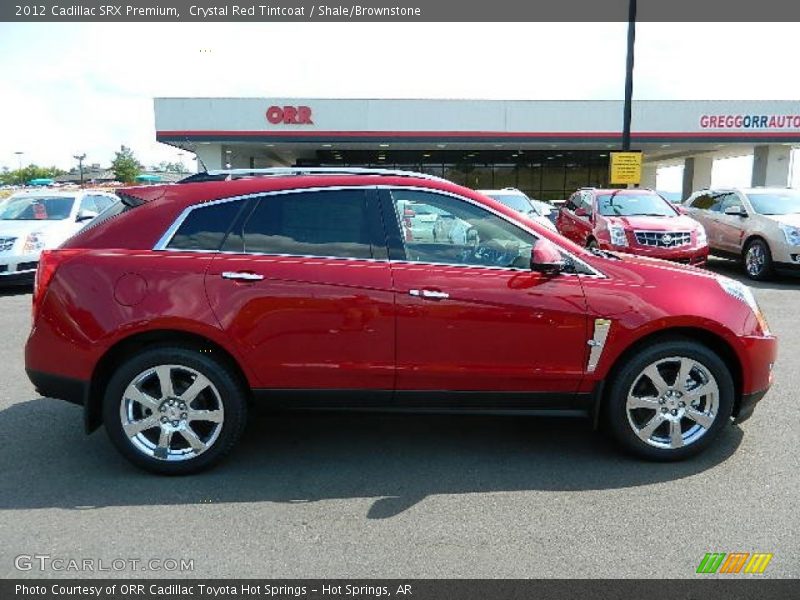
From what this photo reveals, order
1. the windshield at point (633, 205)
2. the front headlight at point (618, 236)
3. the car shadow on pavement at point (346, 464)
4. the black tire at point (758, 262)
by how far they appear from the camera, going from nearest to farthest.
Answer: the car shadow on pavement at point (346, 464), the front headlight at point (618, 236), the black tire at point (758, 262), the windshield at point (633, 205)

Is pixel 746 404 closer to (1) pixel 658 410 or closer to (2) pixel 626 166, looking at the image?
(1) pixel 658 410

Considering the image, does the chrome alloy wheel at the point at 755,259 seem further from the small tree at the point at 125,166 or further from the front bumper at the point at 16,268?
the small tree at the point at 125,166

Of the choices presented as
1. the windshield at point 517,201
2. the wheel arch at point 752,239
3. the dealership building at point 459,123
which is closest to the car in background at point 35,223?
the windshield at point 517,201

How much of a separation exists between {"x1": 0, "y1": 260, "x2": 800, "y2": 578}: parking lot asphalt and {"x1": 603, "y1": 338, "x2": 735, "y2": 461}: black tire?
104mm

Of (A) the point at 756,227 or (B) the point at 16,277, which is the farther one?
(A) the point at 756,227

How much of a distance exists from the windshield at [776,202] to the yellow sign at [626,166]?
4454 millimetres

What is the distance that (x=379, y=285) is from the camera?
332 centimetres

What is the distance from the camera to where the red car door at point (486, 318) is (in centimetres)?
334

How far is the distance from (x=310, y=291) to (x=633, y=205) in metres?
9.24

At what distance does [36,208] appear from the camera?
34.6ft

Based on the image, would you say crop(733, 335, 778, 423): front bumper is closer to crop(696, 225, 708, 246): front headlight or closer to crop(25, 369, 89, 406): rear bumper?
crop(25, 369, 89, 406): rear bumper

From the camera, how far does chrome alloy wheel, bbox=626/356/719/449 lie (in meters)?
3.52

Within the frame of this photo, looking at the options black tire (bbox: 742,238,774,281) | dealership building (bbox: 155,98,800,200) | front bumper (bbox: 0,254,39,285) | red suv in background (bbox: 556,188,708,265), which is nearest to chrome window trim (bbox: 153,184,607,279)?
red suv in background (bbox: 556,188,708,265)

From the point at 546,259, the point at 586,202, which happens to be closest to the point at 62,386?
Answer: the point at 546,259
